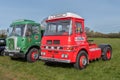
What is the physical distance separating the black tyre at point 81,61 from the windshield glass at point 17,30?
4436mm

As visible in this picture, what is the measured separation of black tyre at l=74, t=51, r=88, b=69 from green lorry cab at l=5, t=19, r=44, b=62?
13.2ft

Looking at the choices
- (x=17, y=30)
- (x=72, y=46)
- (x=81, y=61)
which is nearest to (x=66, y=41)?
(x=72, y=46)

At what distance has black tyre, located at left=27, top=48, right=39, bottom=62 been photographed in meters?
13.9

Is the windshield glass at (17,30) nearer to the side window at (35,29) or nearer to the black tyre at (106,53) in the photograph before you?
the side window at (35,29)

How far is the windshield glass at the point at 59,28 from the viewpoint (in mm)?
10919

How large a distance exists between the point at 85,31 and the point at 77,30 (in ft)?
2.63

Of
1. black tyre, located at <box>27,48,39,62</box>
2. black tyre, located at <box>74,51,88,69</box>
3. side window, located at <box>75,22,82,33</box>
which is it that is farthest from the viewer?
black tyre, located at <box>27,48,39,62</box>

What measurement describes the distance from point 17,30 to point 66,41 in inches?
184

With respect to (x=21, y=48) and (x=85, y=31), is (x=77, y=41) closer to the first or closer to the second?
(x=85, y=31)

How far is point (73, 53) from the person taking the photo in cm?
1063

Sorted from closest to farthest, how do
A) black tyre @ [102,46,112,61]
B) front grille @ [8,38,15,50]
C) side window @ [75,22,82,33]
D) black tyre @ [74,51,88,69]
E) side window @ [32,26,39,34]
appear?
black tyre @ [74,51,88,69] < side window @ [75,22,82,33] < black tyre @ [102,46,112,61] < front grille @ [8,38,15,50] < side window @ [32,26,39,34]

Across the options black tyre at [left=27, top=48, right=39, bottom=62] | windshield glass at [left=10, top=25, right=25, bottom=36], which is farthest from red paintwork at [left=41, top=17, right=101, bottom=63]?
windshield glass at [left=10, top=25, right=25, bottom=36]

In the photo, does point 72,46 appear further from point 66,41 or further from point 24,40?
point 24,40

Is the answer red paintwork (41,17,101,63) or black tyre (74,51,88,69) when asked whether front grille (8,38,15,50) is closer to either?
red paintwork (41,17,101,63)
